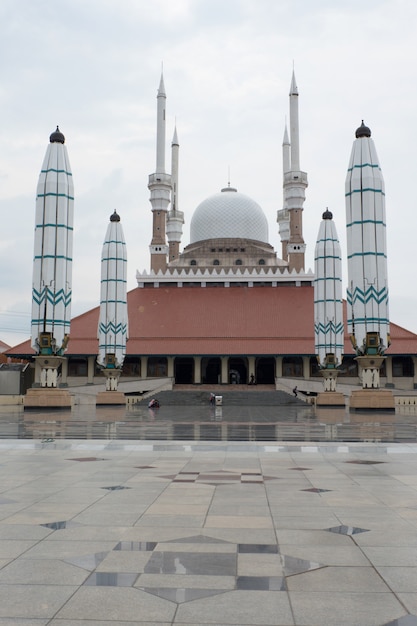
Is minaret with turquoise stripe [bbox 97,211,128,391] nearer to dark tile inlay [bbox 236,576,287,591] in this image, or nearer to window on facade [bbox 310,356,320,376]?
window on facade [bbox 310,356,320,376]

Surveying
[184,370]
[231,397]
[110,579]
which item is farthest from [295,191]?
[110,579]

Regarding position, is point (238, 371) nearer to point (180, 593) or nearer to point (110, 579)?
point (110, 579)

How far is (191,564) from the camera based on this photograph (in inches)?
211

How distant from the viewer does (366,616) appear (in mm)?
4180

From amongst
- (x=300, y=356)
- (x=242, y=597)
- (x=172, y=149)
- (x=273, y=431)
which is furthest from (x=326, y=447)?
(x=172, y=149)

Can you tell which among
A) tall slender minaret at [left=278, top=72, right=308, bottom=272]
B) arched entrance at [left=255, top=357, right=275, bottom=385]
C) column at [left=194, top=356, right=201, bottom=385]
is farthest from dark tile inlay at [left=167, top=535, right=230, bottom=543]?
tall slender minaret at [left=278, top=72, right=308, bottom=272]

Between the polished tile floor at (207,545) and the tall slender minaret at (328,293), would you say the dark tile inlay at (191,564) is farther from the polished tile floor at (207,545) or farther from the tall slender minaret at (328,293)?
the tall slender minaret at (328,293)

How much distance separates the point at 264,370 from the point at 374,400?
30503 millimetres

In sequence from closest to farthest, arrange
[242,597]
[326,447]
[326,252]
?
[242,597], [326,447], [326,252]

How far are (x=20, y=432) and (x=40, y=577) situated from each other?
14749mm

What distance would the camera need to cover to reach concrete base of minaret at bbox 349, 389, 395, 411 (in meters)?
32.2

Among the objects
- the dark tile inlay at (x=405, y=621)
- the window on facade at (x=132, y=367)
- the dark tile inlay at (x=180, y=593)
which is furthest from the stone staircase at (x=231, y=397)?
the dark tile inlay at (x=405, y=621)

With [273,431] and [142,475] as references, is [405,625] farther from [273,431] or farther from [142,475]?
[273,431]

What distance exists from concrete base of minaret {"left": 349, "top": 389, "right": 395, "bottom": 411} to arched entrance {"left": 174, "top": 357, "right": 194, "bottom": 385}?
1210 inches
